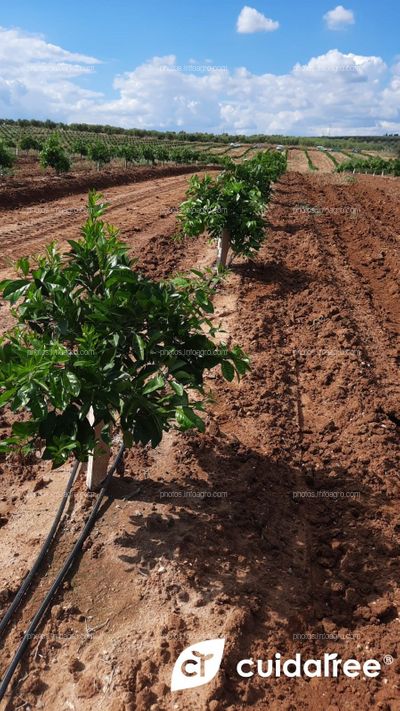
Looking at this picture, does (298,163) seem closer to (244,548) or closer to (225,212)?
(225,212)

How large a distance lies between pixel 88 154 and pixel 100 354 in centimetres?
3788

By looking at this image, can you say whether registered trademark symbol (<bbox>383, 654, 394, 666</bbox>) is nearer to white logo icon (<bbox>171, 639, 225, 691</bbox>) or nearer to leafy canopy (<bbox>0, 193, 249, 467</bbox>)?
white logo icon (<bbox>171, 639, 225, 691</bbox>)

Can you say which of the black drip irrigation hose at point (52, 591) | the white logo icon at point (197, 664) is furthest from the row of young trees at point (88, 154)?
the white logo icon at point (197, 664)

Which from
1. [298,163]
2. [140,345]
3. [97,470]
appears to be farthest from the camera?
[298,163]

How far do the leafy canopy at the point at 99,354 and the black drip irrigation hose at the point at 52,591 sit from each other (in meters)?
0.96

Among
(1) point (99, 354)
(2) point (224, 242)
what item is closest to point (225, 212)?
(2) point (224, 242)

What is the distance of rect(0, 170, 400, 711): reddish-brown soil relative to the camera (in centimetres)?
306

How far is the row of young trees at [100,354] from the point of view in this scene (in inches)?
115

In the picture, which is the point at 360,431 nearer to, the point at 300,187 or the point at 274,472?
the point at 274,472

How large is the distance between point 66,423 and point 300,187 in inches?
1043

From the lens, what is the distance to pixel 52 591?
11.5ft

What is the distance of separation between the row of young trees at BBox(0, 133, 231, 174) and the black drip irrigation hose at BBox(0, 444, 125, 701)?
9.47m

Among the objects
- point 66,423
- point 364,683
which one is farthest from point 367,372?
point 66,423

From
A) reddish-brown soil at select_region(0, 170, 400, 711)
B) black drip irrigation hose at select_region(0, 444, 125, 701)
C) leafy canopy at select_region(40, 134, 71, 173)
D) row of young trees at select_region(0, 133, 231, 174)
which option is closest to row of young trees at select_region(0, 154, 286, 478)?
black drip irrigation hose at select_region(0, 444, 125, 701)
